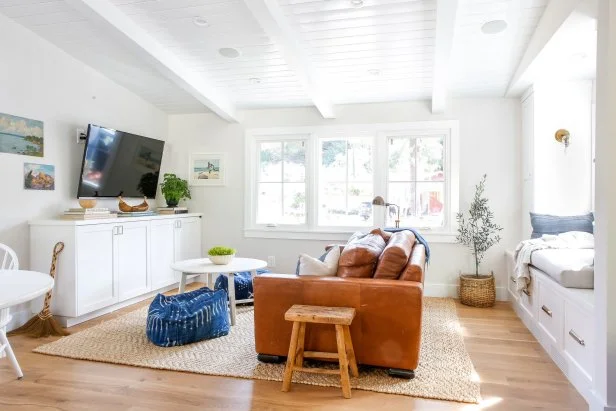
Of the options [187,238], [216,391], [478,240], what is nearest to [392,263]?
[216,391]

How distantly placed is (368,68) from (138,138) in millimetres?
2667

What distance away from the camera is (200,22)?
3.40 meters

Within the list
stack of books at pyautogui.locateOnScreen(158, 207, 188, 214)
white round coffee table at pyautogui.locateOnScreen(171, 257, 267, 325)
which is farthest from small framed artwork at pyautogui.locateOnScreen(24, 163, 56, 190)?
white round coffee table at pyautogui.locateOnScreen(171, 257, 267, 325)

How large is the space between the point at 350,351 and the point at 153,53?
2.99 metres

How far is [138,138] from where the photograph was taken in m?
4.74

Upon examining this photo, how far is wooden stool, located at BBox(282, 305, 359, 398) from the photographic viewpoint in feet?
7.57

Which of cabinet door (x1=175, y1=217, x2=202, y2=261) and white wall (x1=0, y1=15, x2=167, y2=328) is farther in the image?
cabinet door (x1=175, y1=217, x2=202, y2=261)

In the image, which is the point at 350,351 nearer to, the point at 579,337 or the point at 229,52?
the point at 579,337

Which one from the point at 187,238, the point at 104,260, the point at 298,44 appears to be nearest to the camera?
the point at 298,44

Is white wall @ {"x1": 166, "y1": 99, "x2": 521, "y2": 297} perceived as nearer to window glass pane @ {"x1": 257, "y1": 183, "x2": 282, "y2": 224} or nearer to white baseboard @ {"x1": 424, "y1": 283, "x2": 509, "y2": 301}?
white baseboard @ {"x1": 424, "y1": 283, "x2": 509, "y2": 301}

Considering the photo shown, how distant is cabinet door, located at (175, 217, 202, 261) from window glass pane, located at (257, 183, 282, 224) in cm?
84

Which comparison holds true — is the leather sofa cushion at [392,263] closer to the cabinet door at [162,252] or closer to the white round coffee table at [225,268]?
the white round coffee table at [225,268]

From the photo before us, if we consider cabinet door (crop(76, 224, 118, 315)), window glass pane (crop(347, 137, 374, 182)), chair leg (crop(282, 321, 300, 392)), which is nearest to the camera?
chair leg (crop(282, 321, 300, 392))

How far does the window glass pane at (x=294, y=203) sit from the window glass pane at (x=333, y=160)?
1.09ft
